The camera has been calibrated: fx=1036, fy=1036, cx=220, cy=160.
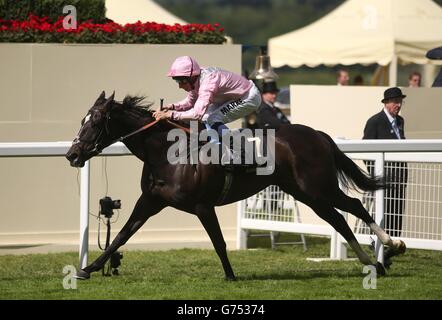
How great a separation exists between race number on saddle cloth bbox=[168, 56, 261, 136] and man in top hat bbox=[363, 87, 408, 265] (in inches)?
59.7

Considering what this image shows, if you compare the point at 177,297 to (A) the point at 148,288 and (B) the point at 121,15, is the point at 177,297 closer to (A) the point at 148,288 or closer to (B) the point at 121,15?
(A) the point at 148,288

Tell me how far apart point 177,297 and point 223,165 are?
1367mm

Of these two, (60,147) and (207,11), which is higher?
(207,11)

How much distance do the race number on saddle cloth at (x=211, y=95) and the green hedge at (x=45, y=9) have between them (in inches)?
153

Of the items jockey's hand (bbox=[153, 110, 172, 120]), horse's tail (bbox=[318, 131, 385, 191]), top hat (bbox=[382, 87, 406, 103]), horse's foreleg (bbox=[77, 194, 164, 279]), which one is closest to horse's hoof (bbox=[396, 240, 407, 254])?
horse's tail (bbox=[318, 131, 385, 191])

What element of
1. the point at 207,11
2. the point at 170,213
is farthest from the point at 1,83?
the point at 207,11

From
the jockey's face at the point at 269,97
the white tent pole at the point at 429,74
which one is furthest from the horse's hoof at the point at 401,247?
the white tent pole at the point at 429,74

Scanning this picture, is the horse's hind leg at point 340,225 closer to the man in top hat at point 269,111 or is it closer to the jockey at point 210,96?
the jockey at point 210,96

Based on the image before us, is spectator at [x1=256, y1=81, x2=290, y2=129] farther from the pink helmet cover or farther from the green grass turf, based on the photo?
the pink helmet cover

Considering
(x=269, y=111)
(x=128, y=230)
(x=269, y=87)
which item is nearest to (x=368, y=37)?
(x=269, y=87)

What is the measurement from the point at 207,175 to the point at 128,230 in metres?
0.78

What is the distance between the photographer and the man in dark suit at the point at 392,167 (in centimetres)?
962

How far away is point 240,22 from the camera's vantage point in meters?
29.2

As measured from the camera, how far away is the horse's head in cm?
802
